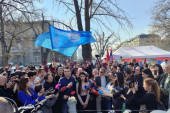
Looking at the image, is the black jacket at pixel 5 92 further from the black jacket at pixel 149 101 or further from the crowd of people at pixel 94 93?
the black jacket at pixel 149 101

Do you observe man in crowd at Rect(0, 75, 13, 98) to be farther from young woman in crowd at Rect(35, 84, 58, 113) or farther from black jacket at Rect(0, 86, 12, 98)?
young woman in crowd at Rect(35, 84, 58, 113)

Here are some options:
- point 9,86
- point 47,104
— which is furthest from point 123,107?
point 9,86

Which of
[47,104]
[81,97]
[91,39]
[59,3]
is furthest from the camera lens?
[59,3]

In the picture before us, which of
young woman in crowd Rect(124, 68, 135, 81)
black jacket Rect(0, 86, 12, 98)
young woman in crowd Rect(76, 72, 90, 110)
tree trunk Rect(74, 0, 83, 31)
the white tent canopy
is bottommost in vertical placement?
young woman in crowd Rect(76, 72, 90, 110)

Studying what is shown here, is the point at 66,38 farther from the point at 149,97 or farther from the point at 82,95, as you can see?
the point at 149,97

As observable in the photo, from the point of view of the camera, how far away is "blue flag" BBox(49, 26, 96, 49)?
19.3 feet

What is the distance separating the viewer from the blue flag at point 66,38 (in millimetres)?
5887

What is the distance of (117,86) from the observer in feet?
14.4

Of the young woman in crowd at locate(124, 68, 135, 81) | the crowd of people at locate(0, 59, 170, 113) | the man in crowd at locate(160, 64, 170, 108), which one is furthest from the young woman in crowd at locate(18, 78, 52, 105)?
the man in crowd at locate(160, 64, 170, 108)

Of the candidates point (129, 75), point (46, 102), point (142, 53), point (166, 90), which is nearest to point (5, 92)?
point (46, 102)

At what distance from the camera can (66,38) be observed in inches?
244

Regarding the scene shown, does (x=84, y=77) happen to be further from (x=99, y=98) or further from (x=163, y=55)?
(x=163, y=55)

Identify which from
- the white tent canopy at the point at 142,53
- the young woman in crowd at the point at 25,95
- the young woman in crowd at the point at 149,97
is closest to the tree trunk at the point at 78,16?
the young woman in crowd at the point at 25,95

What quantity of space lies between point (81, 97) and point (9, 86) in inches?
78.9
